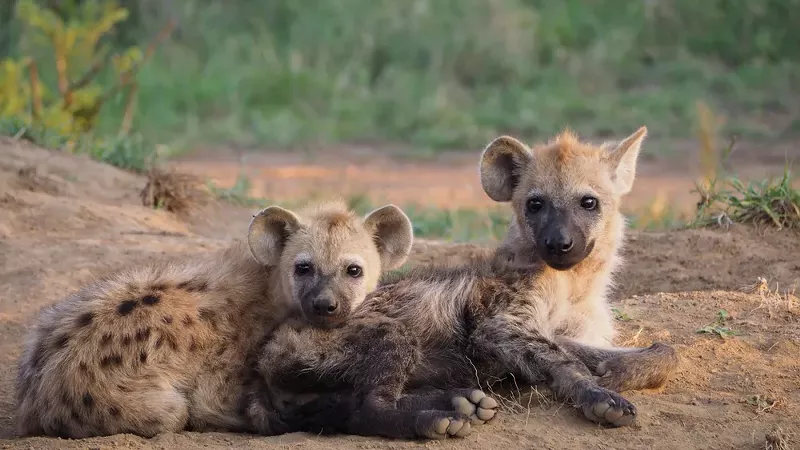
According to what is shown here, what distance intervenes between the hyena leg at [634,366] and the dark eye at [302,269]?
1.03 m

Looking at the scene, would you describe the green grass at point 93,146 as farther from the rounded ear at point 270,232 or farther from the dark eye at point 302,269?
the dark eye at point 302,269

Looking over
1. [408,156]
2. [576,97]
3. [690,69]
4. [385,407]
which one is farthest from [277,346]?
[690,69]

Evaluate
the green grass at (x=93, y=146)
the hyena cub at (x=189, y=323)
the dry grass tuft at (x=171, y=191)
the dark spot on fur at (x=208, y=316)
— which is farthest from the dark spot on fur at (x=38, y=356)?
the green grass at (x=93, y=146)

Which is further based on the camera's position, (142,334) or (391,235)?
(391,235)

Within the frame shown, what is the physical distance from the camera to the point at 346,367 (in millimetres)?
3936

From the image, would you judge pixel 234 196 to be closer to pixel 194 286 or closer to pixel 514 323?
pixel 194 286

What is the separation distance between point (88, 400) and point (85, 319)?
0.29m

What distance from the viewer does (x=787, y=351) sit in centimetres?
439

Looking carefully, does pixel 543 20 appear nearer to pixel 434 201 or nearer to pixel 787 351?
pixel 434 201

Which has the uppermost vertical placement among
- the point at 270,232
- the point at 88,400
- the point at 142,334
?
the point at 270,232

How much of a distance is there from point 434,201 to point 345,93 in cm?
380

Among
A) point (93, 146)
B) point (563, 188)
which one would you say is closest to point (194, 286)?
point (563, 188)

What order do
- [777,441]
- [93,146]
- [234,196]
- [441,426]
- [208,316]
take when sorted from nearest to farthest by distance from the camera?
[777,441], [441,426], [208,316], [234,196], [93,146]

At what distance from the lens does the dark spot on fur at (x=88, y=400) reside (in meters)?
3.72
